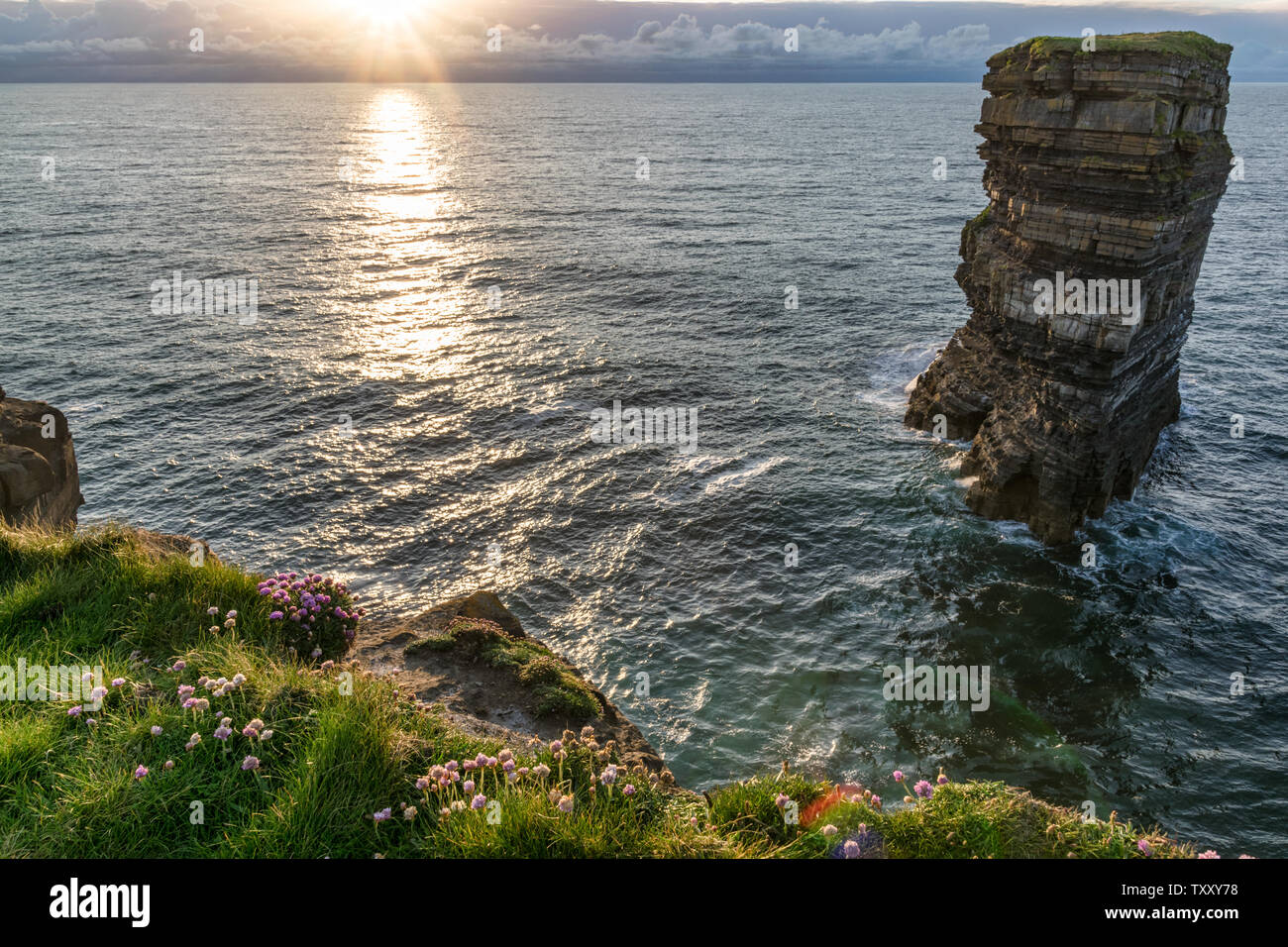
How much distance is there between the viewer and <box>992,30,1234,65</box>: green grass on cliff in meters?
27.0

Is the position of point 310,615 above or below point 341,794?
above

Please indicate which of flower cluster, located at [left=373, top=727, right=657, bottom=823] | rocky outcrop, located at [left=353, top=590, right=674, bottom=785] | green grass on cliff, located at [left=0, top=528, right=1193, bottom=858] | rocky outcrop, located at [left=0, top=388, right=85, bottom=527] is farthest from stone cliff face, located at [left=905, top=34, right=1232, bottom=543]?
rocky outcrop, located at [left=0, top=388, right=85, bottom=527]

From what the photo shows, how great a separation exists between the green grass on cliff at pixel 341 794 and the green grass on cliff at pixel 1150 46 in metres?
27.7

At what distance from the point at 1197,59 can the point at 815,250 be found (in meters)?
45.0

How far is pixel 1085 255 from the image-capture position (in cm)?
3019

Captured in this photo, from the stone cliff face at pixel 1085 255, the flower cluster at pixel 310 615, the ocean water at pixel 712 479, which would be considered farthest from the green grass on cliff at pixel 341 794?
the stone cliff face at pixel 1085 255

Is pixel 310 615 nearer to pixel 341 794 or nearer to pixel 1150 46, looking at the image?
pixel 341 794

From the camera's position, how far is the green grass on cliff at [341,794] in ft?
31.4

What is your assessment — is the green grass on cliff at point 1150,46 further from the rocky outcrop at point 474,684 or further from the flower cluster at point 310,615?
the flower cluster at point 310,615

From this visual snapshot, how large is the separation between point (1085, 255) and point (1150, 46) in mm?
7197

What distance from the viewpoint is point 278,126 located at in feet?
648

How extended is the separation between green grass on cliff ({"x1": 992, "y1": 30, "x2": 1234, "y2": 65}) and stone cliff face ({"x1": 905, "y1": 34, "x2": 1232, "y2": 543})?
0.30ft

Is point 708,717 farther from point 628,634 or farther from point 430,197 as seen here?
point 430,197

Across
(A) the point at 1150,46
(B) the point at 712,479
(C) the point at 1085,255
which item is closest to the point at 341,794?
(B) the point at 712,479
